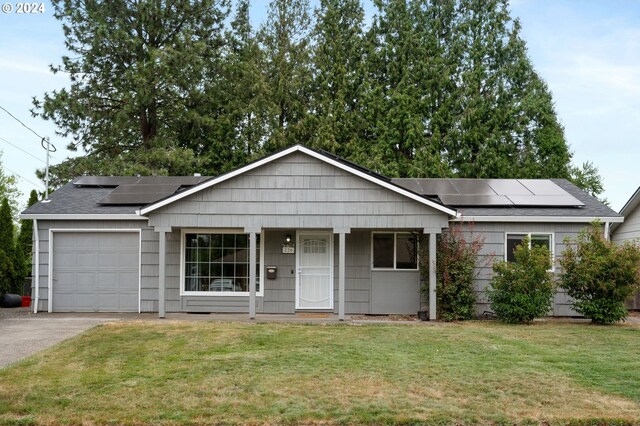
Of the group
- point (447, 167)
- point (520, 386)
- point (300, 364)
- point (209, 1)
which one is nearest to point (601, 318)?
A: point (520, 386)

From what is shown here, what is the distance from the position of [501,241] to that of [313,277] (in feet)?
15.5

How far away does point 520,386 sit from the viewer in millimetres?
7824

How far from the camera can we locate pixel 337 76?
28.1 m

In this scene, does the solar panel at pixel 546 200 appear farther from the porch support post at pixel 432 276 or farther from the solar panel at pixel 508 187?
the porch support post at pixel 432 276

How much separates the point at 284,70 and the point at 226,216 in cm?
1522

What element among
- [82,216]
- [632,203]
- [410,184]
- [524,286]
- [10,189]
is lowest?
[524,286]

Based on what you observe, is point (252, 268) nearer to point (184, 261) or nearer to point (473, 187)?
point (184, 261)

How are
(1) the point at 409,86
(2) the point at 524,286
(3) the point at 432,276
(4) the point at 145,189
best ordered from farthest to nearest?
(1) the point at 409,86 → (4) the point at 145,189 → (3) the point at 432,276 → (2) the point at 524,286

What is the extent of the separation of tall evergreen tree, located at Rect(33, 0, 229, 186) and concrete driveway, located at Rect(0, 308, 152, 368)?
11046 mm

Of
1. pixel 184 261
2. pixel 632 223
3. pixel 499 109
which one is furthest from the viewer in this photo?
pixel 499 109

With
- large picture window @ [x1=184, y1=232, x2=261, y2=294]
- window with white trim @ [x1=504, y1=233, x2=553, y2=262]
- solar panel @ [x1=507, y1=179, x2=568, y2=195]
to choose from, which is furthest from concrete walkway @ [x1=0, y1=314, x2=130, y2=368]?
solar panel @ [x1=507, y1=179, x2=568, y2=195]

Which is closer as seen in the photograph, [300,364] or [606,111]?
[300,364]

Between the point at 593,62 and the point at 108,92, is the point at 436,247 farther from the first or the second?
the point at 108,92

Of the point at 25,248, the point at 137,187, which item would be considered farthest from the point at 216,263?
the point at 25,248
